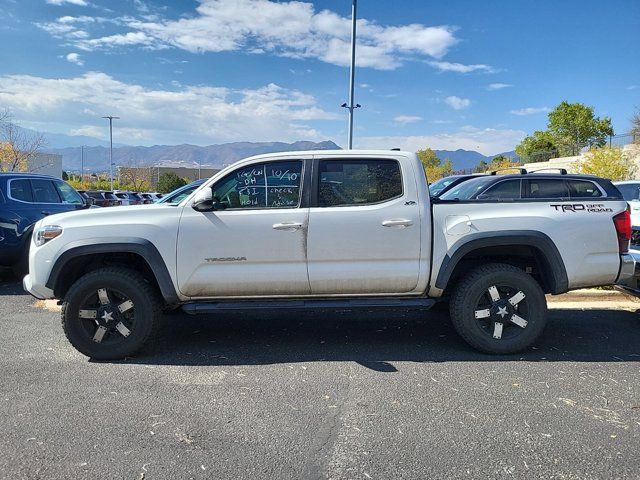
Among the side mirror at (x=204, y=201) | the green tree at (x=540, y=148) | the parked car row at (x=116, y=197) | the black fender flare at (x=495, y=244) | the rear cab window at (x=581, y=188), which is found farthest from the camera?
the green tree at (x=540, y=148)

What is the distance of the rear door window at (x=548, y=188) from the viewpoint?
22.9ft

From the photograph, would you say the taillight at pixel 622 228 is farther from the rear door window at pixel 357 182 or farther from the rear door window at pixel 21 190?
the rear door window at pixel 21 190

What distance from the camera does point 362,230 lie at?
14.7 ft

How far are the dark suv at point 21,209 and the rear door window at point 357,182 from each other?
18.0 feet

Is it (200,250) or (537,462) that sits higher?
(200,250)

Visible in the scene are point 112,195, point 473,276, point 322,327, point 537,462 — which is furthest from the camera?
point 112,195

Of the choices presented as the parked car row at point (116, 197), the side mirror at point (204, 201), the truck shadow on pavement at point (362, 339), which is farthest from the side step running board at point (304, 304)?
the parked car row at point (116, 197)

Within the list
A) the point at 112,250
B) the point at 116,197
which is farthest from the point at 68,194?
the point at 116,197

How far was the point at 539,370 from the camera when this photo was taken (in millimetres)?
4344

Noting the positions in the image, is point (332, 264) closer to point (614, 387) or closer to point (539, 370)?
point (539, 370)

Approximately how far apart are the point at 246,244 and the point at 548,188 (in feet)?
16.2

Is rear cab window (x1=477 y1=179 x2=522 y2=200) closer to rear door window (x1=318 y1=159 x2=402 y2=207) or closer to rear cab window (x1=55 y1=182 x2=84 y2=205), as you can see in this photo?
rear door window (x1=318 y1=159 x2=402 y2=207)

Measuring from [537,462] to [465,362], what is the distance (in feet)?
5.30

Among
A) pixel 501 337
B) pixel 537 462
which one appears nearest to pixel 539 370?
pixel 501 337
